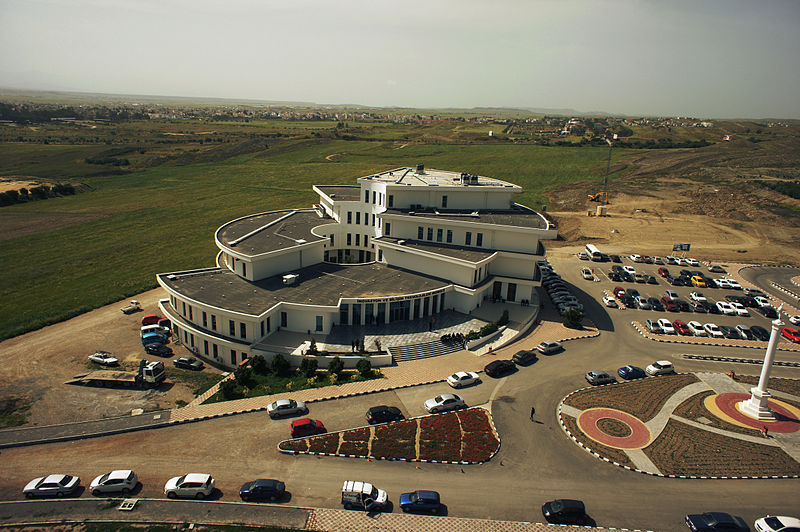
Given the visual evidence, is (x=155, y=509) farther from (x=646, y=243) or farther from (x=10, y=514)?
(x=646, y=243)

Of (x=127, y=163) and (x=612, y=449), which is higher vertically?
(x=127, y=163)

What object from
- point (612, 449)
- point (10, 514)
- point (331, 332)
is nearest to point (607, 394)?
point (612, 449)

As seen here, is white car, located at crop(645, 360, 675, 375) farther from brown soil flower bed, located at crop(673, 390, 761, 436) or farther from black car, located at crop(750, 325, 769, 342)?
black car, located at crop(750, 325, 769, 342)

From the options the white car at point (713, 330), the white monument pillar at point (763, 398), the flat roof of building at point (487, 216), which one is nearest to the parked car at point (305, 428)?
the flat roof of building at point (487, 216)

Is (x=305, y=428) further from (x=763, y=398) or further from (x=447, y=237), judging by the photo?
(x=763, y=398)

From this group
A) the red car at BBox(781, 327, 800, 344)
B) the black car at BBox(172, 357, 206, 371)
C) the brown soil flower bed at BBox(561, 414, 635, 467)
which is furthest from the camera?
the red car at BBox(781, 327, 800, 344)

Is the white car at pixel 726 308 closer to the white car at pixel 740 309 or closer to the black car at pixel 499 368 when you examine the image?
the white car at pixel 740 309

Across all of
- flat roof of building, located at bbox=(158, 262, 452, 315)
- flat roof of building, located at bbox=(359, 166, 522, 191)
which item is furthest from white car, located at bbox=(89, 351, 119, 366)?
flat roof of building, located at bbox=(359, 166, 522, 191)
